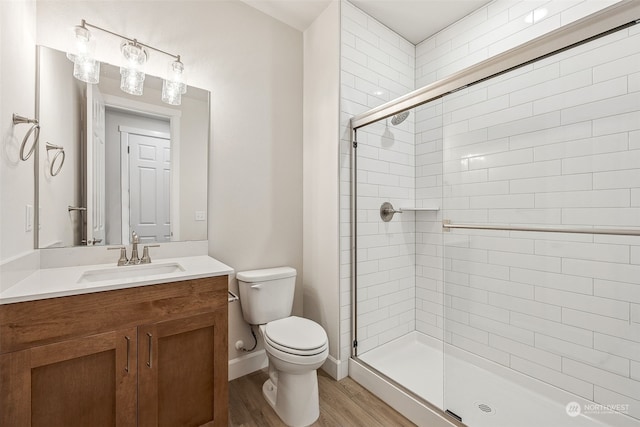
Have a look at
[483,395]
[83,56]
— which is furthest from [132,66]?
[483,395]

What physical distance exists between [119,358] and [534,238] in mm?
2065

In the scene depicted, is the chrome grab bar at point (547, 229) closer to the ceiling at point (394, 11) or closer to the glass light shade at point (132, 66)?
the ceiling at point (394, 11)

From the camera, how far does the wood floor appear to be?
1.60m

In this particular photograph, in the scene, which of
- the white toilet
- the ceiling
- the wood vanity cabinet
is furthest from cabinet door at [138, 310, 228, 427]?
the ceiling

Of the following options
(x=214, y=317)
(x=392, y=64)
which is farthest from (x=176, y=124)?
(x=392, y=64)

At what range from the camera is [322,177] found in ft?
7.16

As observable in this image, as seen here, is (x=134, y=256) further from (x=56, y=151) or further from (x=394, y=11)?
(x=394, y=11)

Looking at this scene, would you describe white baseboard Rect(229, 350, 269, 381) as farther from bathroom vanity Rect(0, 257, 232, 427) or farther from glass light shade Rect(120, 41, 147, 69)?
glass light shade Rect(120, 41, 147, 69)

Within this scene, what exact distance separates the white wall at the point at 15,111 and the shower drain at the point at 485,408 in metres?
2.25

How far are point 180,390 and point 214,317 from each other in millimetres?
345

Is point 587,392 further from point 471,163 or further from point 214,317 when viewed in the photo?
point 214,317

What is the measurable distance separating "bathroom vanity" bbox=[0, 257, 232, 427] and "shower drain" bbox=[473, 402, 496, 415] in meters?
1.33

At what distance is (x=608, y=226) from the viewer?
125 cm

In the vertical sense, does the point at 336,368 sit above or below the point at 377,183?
below
